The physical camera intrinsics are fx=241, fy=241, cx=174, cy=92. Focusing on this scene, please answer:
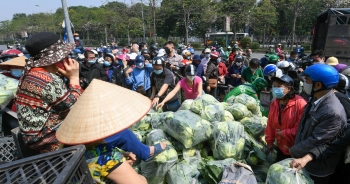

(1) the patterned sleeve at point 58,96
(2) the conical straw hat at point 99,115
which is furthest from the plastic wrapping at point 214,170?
(1) the patterned sleeve at point 58,96

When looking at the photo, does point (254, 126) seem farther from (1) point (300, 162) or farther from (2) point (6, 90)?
(2) point (6, 90)

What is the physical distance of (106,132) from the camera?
1.46m

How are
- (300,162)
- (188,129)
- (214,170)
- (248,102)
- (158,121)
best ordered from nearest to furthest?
(300,162) < (214,170) < (188,129) < (158,121) < (248,102)

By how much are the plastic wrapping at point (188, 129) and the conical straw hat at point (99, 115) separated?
39.1 inches

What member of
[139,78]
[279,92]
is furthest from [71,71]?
[139,78]

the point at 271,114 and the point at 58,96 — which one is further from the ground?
the point at 58,96

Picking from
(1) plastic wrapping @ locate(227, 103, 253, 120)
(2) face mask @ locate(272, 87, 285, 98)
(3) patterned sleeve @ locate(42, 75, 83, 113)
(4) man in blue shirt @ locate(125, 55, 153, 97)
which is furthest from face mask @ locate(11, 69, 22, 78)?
(2) face mask @ locate(272, 87, 285, 98)

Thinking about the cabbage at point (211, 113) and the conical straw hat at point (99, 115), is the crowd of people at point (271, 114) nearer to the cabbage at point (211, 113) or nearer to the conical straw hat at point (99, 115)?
the conical straw hat at point (99, 115)

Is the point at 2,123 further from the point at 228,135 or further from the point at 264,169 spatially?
the point at 264,169

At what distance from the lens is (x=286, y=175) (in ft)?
6.02

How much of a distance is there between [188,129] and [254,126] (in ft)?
2.96

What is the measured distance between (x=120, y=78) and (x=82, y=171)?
15.3ft

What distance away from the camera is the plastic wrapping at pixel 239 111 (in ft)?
9.93

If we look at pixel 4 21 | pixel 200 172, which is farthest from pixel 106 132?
pixel 4 21
